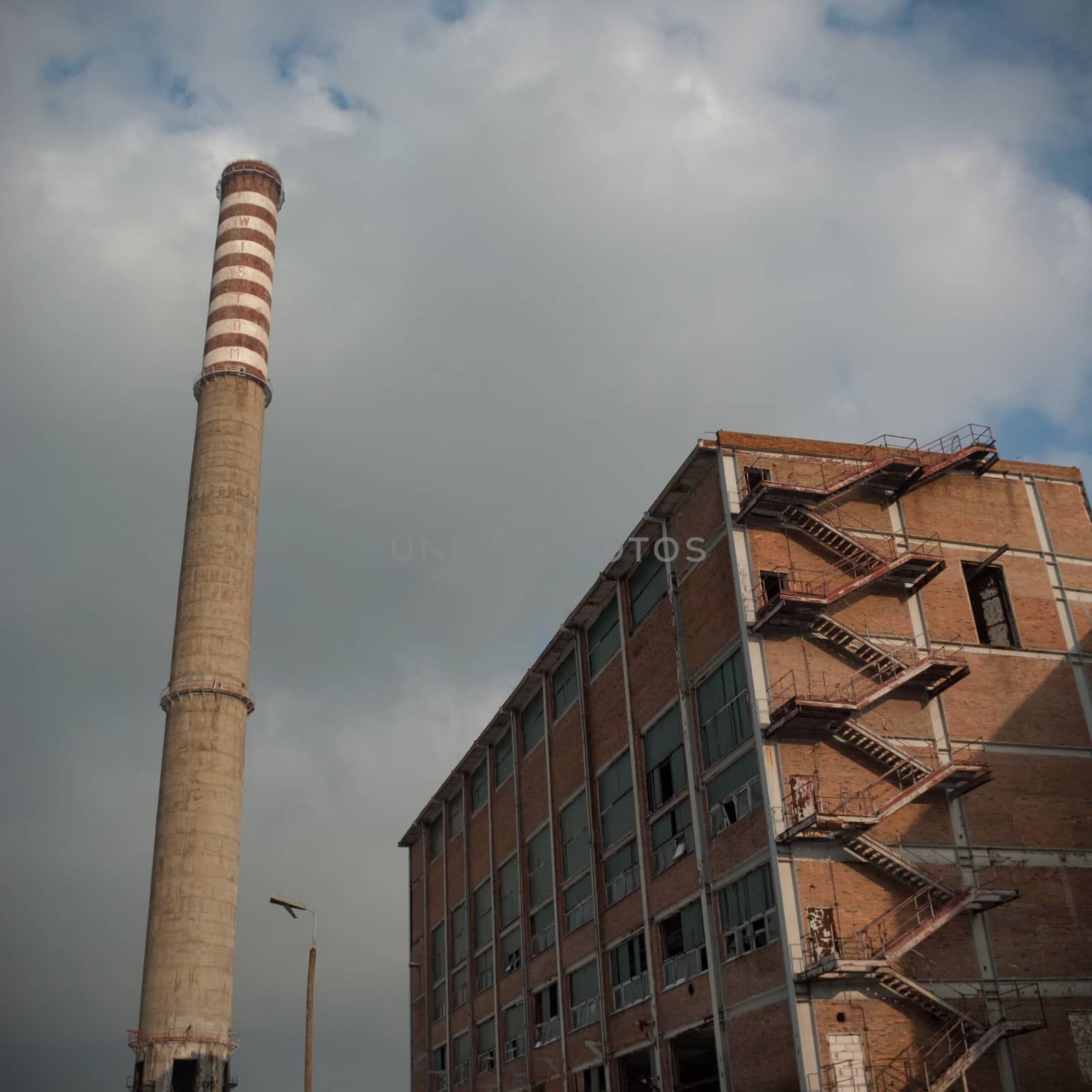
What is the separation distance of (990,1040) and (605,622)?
18.2 metres

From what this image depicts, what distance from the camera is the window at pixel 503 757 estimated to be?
163 ft

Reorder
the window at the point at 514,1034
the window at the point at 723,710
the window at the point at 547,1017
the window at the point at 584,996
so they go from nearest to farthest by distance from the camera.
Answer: the window at the point at 723,710 < the window at the point at 584,996 < the window at the point at 547,1017 < the window at the point at 514,1034

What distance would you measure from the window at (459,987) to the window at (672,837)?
19.8m

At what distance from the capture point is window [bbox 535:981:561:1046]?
135ft

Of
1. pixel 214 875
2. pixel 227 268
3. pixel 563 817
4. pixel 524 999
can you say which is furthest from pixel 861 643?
pixel 227 268

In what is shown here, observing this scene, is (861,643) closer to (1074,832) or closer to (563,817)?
(1074,832)

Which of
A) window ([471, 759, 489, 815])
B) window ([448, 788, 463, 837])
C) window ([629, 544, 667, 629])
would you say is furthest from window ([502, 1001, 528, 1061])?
window ([629, 544, 667, 629])

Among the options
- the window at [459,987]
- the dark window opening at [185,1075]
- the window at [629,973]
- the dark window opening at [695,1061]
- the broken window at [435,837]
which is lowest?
the dark window opening at [695,1061]

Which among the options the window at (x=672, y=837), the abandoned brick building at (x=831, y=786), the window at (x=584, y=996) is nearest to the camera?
the abandoned brick building at (x=831, y=786)

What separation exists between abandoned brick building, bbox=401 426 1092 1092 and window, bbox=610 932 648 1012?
4.6 inches

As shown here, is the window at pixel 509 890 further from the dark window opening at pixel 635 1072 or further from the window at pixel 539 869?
the dark window opening at pixel 635 1072

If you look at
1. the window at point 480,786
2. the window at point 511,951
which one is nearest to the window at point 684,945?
the window at point 511,951

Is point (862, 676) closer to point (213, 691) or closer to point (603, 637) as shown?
point (603, 637)

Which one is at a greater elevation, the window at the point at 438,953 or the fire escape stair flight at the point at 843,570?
the fire escape stair flight at the point at 843,570
